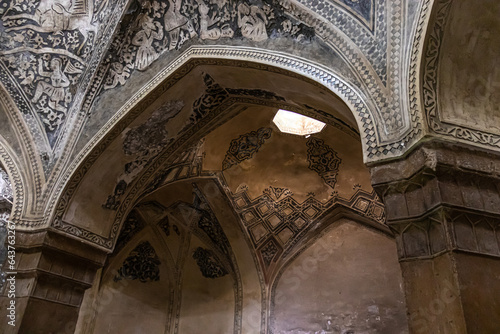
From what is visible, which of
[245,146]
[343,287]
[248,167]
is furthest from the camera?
[248,167]

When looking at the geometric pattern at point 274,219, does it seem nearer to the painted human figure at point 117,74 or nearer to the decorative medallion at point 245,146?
the decorative medallion at point 245,146

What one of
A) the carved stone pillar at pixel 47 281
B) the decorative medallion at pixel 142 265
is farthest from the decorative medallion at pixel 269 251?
the carved stone pillar at pixel 47 281

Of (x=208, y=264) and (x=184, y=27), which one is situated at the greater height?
(x=184, y=27)

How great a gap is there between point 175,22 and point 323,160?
341 cm

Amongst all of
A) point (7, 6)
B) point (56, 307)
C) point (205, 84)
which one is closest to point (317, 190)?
point (205, 84)

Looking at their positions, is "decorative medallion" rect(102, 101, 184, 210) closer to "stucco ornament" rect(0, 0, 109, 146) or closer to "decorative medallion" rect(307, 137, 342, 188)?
"stucco ornament" rect(0, 0, 109, 146)

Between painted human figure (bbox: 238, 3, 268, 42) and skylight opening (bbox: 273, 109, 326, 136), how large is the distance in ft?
8.82

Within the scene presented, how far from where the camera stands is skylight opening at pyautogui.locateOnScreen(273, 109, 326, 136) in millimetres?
7199

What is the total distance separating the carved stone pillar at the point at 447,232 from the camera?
252cm

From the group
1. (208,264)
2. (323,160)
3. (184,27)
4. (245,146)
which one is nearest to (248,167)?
(245,146)

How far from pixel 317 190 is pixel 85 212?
148 inches

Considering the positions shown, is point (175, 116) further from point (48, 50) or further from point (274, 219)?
point (274, 219)

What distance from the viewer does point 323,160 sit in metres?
7.40

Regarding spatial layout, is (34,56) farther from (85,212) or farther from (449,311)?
(449,311)
